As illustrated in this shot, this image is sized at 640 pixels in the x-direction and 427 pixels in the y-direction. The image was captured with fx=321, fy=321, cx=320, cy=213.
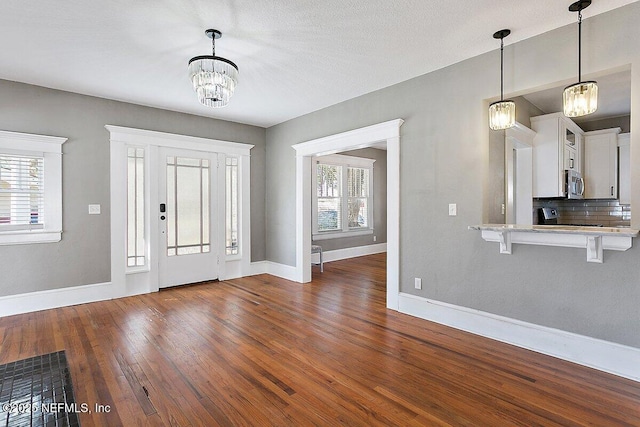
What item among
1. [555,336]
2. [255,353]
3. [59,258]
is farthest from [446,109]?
[59,258]

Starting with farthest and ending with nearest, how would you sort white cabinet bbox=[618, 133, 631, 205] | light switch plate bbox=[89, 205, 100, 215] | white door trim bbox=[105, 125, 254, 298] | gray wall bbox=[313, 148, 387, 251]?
1. gray wall bbox=[313, 148, 387, 251]
2. white cabinet bbox=[618, 133, 631, 205]
3. white door trim bbox=[105, 125, 254, 298]
4. light switch plate bbox=[89, 205, 100, 215]

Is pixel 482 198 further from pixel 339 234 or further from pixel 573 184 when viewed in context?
pixel 339 234

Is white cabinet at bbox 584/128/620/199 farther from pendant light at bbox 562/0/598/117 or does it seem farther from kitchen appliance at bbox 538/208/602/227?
pendant light at bbox 562/0/598/117

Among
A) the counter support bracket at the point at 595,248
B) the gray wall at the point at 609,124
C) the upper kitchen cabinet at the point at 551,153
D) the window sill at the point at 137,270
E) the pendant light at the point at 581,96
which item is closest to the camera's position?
the pendant light at the point at 581,96

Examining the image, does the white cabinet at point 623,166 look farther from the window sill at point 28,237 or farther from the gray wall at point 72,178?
the window sill at point 28,237

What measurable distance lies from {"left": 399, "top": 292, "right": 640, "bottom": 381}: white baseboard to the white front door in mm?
3437

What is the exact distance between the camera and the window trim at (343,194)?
281 inches

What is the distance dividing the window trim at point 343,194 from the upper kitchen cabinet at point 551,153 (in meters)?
3.99

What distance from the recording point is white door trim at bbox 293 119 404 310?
153 inches

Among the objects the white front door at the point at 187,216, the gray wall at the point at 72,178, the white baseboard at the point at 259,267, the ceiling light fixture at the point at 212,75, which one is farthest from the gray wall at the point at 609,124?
the gray wall at the point at 72,178

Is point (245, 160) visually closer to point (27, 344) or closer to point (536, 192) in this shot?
point (27, 344)

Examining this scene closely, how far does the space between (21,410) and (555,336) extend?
12.8ft

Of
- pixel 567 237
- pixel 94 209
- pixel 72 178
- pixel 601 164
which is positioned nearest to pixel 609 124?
pixel 601 164

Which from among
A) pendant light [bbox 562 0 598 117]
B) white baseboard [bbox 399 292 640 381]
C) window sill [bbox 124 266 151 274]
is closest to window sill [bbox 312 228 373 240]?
window sill [bbox 124 266 151 274]
